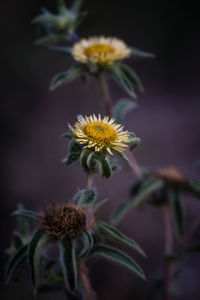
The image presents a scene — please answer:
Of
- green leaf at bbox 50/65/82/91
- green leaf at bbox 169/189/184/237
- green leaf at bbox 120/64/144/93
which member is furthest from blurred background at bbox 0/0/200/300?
green leaf at bbox 50/65/82/91

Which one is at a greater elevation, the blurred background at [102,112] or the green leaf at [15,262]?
the blurred background at [102,112]

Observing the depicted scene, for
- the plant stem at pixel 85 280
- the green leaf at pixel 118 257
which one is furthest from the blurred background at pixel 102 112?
the green leaf at pixel 118 257

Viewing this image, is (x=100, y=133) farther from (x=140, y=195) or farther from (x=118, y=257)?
(x=140, y=195)

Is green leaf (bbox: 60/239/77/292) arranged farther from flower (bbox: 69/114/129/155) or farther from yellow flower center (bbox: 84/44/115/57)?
yellow flower center (bbox: 84/44/115/57)

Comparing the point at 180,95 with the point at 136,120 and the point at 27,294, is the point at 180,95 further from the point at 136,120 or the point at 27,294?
the point at 27,294

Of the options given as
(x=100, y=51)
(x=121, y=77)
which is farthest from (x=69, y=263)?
(x=100, y=51)

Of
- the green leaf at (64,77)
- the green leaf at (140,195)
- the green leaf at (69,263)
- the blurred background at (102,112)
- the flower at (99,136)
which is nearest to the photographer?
the green leaf at (69,263)

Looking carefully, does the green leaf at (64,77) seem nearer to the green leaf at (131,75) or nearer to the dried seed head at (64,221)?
the green leaf at (131,75)

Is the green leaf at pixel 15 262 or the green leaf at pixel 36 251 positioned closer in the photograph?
the green leaf at pixel 36 251
